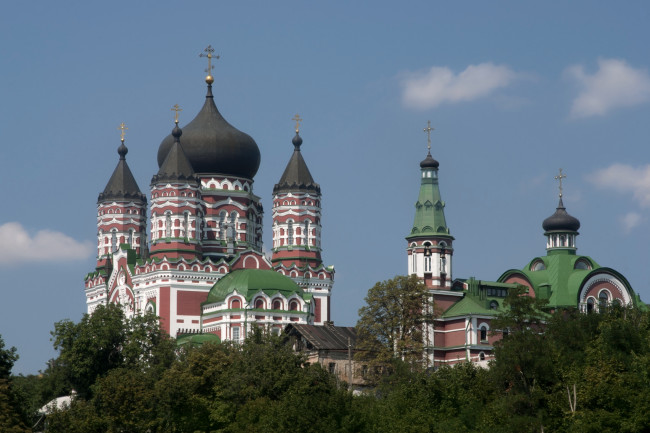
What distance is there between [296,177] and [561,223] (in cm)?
1486

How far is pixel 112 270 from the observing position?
8731 cm

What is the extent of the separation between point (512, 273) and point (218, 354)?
88.5 ft

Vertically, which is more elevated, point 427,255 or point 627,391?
point 427,255

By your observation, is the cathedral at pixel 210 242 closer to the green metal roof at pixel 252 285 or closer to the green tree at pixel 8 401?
the green metal roof at pixel 252 285

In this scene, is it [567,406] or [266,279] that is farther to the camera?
[266,279]

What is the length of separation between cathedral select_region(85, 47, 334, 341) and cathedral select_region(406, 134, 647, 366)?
7245 mm

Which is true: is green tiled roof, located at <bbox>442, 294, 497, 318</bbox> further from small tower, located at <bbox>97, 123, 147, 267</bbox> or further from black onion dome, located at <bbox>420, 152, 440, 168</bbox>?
small tower, located at <bbox>97, 123, 147, 267</bbox>

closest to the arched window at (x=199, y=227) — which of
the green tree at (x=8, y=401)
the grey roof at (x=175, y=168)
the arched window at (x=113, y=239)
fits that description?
the grey roof at (x=175, y=168)

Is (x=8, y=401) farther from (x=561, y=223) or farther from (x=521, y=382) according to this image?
(x=561, y=223)

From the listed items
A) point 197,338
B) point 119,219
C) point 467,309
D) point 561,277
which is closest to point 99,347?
point 197,338

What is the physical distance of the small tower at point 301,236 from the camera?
85.0m

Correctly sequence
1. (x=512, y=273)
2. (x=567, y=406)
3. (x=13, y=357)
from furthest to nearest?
(x=512, y=273)
(x=13, y=357)
(x=567, y=406)

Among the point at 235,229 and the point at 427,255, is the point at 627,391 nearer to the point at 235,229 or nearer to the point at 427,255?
→ the point at 427,255

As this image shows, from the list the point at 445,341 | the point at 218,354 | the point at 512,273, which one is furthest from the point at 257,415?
the point at 512,273
